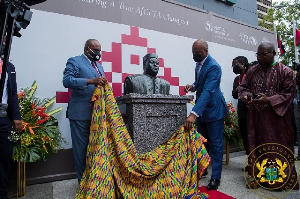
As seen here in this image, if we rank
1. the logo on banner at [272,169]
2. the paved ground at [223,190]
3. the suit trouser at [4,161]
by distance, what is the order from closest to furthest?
the suit trouser at [4,161], the paved ground at [223,190], the logo on banner at [272,169]

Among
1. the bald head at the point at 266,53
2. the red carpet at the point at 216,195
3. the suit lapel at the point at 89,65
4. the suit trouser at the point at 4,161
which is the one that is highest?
the bald head at the point at 266,53

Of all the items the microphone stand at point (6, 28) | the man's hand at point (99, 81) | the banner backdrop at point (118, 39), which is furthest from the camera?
the banner backdrop at point (118, 39)

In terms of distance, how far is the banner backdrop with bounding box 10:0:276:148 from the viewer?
247 cm

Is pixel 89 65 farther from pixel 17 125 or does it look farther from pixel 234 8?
pixel 234 8

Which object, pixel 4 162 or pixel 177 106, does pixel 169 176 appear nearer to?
pixel 177 106

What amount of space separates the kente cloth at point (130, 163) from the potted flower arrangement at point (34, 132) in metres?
0.52

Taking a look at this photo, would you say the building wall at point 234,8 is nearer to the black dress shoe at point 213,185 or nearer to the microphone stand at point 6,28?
the black dress shoe at point 213,185

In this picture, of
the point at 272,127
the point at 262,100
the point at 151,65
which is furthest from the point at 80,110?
the point at 272,127

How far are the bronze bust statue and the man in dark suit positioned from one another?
882 millimetres

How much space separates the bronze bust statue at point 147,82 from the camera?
214 centimetres

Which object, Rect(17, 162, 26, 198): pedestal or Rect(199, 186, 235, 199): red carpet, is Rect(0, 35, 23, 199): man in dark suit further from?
Rect(199, 186, 235, 199): red carpet

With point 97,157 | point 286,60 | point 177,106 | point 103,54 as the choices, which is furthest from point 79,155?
point 286,60

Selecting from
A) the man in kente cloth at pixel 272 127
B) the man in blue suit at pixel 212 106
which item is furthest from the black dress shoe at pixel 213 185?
the man in kente cloth at pixel 272 127

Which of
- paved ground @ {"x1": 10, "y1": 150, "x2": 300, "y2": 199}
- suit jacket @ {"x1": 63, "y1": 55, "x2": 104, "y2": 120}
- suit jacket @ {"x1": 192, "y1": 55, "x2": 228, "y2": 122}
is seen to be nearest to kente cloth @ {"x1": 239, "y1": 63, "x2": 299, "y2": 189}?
paved ground @ {"x1": 10, "y1": 150, "x2": 300, "y2": 199}
